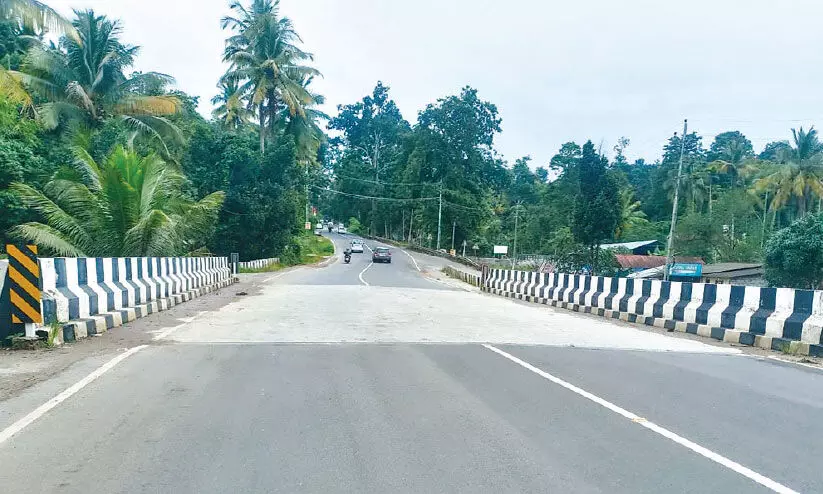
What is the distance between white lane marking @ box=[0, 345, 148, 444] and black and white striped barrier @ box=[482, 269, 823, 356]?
10450 mm

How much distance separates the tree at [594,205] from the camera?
45625 millimetres

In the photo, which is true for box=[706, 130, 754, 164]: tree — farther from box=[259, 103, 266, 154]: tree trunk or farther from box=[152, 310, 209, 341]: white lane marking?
box=[152, 310, 209, 341]: white lane marking

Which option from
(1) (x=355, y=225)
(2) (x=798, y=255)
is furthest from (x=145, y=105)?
(1) (x=355, y=225)

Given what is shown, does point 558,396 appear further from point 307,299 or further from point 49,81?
point 49,81

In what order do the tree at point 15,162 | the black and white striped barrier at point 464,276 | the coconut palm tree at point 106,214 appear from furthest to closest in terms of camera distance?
1. the black and white striped barrier at point 464,276
2. the tree at point 15,162
3. the coconut palm tree at point 106,214

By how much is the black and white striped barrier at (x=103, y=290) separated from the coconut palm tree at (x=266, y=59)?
2474 cm

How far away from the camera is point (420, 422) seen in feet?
16.9

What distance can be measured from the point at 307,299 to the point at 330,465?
12.3m

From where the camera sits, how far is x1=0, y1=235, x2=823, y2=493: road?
3969 mm

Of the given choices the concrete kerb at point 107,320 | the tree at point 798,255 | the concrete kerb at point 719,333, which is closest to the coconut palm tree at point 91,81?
the concrete kerb at point 107,320

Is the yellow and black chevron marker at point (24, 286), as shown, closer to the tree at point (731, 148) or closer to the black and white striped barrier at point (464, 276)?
the black and white striped barrier at point (464, 276)

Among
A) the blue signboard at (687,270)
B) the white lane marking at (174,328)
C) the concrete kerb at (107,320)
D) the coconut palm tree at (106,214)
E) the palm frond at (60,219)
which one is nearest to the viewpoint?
the concrete kerb at (107,320)

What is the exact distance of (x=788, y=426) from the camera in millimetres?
5355

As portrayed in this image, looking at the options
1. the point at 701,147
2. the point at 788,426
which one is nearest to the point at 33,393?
the point at 788,426
